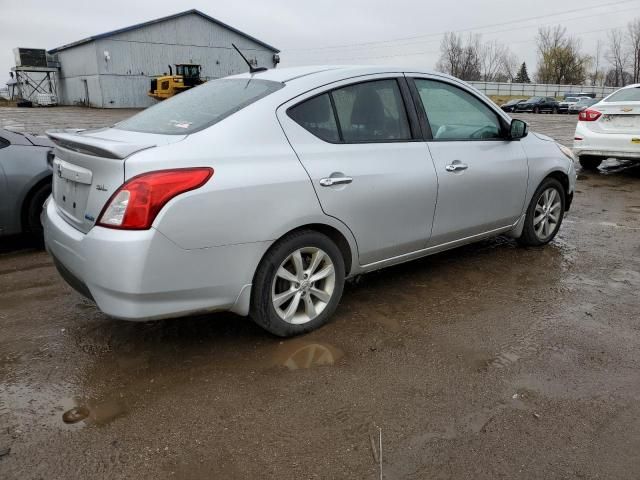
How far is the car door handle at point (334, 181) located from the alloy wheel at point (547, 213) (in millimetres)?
2486

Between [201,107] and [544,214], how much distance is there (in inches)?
134

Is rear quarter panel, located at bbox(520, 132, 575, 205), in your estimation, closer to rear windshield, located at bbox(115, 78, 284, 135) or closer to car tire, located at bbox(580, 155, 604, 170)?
Result: rear windshield, located at bbox(115, 78, 284, 135)

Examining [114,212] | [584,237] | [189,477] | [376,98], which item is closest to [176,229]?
[114,212]

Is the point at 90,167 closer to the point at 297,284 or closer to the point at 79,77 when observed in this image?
the point at 297,284

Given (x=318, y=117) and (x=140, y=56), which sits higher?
(x=140, y=56)

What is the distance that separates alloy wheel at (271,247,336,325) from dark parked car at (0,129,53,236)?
323 centimetres

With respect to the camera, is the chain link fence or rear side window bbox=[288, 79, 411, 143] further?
the chain link fence

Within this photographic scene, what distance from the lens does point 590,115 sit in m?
9.30

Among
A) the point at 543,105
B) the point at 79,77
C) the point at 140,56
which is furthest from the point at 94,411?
the point at 79,77

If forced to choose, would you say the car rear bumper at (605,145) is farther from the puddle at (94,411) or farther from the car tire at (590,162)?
the puddle at (94,411)

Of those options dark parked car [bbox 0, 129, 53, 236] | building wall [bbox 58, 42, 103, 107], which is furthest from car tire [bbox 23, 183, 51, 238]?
building wall [bbox 58, 42, 103, 107]

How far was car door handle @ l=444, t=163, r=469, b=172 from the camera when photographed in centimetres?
389

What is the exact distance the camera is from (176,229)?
265 cm

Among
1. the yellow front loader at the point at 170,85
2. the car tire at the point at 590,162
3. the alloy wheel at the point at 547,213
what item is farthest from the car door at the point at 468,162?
the yellow front loader at the point at 170,85
